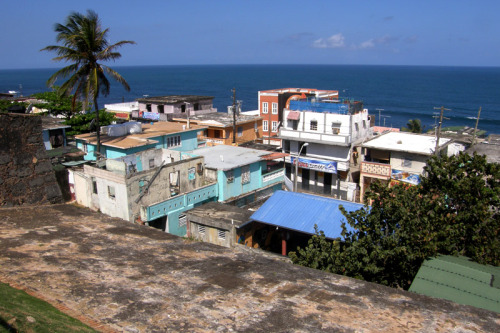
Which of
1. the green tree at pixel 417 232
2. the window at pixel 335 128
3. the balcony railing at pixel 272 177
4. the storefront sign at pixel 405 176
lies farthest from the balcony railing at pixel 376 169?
the green tree at pixel 417 232

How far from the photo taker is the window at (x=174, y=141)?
122ft

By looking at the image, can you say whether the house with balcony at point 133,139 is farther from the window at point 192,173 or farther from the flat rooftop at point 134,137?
the window at point 192,173

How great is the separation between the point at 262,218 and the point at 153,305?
15617 millimetres

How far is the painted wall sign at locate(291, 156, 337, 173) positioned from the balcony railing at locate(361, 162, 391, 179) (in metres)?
3.49

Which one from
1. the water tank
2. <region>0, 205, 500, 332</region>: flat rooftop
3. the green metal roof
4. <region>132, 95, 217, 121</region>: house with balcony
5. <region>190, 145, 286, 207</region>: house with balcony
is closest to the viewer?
<region>0, 205, 500, 332</region>: flat rooftop

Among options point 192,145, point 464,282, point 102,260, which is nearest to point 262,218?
point 464,282

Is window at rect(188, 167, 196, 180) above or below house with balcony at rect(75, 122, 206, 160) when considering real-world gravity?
below

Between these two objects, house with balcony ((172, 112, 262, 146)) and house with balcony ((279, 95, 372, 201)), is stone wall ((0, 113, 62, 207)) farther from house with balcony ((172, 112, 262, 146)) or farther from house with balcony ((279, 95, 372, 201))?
house with balcony ((172, 112, 262, 146))

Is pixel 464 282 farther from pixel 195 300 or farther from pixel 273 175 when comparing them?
pixel 273 175

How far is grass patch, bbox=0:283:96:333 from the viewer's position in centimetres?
623

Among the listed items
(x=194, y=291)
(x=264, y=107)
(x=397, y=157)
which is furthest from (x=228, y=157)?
(x=264, y=107)

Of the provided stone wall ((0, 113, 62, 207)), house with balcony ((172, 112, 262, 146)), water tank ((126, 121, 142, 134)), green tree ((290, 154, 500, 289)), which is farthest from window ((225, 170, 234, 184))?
house with balcony ((172, 112, 262, 146))

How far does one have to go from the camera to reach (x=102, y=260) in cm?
984

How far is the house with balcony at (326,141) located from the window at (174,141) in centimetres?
1397
